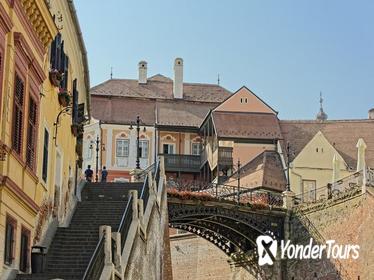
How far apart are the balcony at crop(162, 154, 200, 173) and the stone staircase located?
121 feet

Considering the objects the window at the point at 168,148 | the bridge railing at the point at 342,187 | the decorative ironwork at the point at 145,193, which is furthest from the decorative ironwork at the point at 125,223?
the window at the point at 168,148

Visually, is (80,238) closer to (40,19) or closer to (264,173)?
(40,19)

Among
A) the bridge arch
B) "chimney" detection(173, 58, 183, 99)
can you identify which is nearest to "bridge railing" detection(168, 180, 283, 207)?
the bridge arch

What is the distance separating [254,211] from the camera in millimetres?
45531

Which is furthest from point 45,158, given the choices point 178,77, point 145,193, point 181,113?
point 178,77

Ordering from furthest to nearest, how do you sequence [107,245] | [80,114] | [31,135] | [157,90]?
[157,90] → [80,114] → [31,135] → [107,245]

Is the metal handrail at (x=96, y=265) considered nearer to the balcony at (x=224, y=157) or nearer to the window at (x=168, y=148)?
the balcony at (x=224, y=157)

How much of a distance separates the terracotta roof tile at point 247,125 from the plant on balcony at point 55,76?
39567mm

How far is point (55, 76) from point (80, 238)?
170 inches

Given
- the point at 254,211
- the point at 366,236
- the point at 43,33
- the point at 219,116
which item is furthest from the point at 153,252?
the point at 219,116

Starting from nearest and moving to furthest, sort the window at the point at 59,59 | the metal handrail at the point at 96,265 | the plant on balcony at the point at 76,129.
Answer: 1. the metal handrail at the point at 96,265
2. the window at the point at 59,59
3. the plant on balcony at the point at 76,129

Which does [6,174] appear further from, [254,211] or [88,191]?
[254,211]

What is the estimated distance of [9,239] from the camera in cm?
1694

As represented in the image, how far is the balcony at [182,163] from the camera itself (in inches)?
2566
